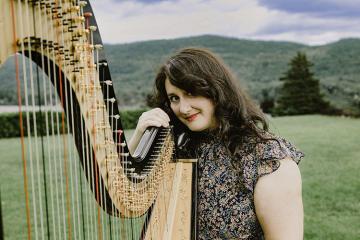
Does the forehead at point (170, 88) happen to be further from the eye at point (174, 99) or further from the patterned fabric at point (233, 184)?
the patterned fabric at point (233, 184)

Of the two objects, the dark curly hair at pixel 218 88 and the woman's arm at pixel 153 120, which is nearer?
the dark curly hair at pixel 218 88

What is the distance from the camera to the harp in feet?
2.84

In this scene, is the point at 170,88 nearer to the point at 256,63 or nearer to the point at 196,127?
the point at 196,127

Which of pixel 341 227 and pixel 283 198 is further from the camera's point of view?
pixel 341 227

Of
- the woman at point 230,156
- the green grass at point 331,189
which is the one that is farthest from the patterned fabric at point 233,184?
the green grass at point 331,189

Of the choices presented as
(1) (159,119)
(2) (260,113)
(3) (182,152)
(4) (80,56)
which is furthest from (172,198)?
(4) (80,56)

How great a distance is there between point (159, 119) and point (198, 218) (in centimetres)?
47

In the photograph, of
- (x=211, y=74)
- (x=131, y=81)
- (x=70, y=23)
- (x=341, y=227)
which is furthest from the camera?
(x=131, y=81)

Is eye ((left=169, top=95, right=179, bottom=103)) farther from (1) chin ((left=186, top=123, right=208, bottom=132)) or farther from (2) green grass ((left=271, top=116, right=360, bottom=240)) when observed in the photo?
(2) green grass ((left=271, top=116, right=360, bottom=240))

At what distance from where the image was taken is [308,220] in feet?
16.8

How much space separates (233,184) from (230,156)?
119mm

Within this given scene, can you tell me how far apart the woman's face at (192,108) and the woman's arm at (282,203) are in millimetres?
351

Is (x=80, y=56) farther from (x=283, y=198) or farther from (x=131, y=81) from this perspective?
(x=131, y=81)

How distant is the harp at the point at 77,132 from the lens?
866 mm
